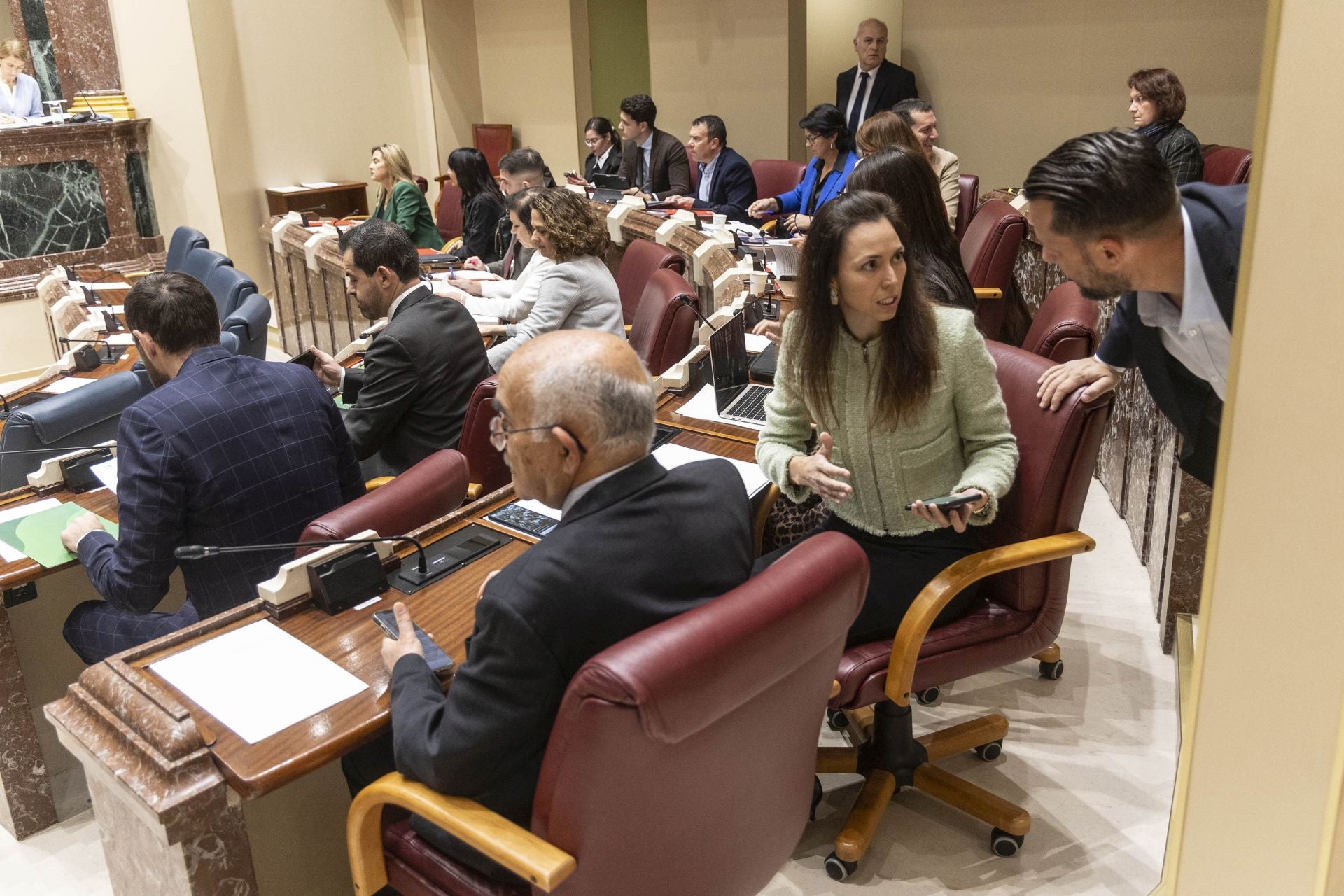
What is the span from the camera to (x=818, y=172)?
567cm

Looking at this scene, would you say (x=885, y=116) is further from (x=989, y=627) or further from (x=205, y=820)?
(x=205, y=820)

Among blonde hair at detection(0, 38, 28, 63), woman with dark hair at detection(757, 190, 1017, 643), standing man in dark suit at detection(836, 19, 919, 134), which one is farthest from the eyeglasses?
blonde hair at detection(0, 38, 28, 63)

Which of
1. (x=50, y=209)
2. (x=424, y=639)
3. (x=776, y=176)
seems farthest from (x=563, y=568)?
(x=50, y=209)

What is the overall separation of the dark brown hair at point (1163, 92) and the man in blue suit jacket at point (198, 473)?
4.12m

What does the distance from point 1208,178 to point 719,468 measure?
4.82m

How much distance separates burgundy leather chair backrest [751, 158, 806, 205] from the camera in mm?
6621

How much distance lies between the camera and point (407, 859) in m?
1.64

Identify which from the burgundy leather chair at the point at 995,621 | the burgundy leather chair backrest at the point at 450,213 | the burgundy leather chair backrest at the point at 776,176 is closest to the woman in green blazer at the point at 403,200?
the burgundy leather chair backrest at the point at 450,213

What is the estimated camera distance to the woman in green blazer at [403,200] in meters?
6.10

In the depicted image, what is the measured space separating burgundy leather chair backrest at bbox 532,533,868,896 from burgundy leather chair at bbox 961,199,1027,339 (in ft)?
9.46

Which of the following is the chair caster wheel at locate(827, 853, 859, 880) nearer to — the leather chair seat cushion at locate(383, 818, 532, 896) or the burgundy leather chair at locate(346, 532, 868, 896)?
the burgundy leather chair at locate(346, 532, 868, 896)

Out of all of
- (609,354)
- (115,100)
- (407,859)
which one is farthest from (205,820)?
(115,100)

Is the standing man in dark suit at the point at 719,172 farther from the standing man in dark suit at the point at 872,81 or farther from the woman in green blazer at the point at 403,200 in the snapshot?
the woman in green blazer at the point at 403,200

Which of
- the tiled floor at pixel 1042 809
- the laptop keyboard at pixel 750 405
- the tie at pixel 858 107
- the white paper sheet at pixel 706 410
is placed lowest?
the tiled floor at pixel 1042 809
